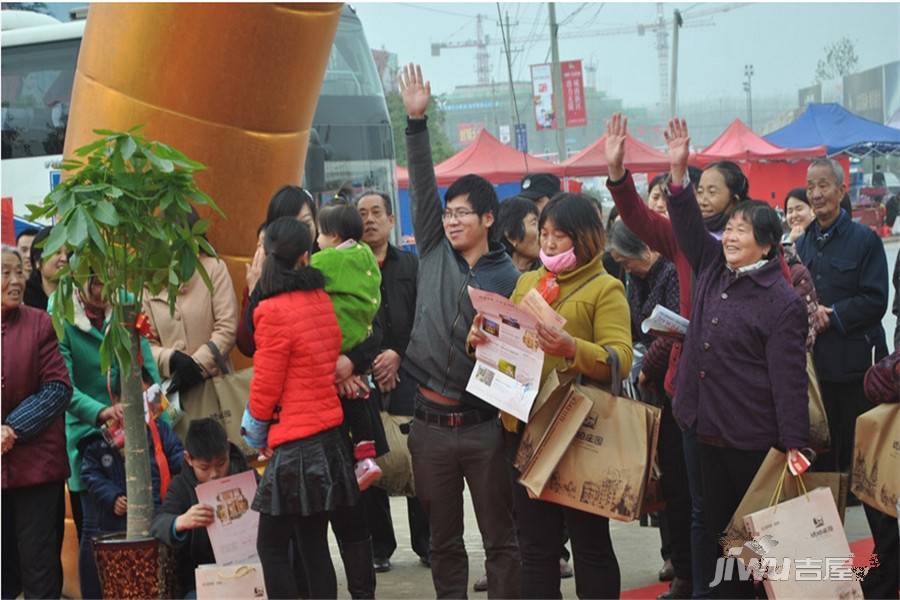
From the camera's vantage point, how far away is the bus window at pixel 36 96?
516 inches

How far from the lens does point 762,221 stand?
4496mm

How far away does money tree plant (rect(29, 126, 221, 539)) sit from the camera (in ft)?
14.9

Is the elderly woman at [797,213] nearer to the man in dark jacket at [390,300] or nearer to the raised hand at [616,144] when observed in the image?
the man in dark jacket at [390,300]

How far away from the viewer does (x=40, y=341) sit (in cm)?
532

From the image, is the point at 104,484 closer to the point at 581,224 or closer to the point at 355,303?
the point at 355,303

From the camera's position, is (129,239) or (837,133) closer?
(129,239)

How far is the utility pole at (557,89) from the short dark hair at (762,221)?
84.2ft

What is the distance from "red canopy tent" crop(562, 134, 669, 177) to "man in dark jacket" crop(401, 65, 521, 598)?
1969 centimetres

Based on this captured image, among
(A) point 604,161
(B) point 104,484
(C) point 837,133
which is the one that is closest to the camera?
(B) point 104,484

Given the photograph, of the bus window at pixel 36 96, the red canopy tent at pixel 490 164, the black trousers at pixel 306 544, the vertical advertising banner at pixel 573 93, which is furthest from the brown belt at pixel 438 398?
the vertical advertising banner at pixel 573 93

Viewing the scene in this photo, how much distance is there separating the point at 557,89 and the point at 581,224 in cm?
2655

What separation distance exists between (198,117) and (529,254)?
5.65 feet

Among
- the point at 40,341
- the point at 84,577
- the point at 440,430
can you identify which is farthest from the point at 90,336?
the point at 440,430

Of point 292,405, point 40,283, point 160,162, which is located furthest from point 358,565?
point 40,283
